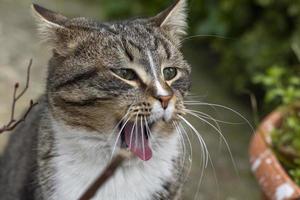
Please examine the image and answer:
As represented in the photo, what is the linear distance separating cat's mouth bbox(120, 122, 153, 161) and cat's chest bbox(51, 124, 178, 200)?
7.0 inches

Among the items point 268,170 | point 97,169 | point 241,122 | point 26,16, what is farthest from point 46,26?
point 26,16

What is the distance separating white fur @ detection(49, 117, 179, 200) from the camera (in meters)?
2.66

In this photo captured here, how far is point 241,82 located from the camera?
5281 millimetres

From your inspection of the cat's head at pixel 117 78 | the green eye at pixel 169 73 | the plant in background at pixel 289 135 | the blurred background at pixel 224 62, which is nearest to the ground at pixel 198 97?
the blurred background at pixel 224 62

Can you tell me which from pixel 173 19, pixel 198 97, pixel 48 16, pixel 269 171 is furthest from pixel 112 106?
pixel 198 97

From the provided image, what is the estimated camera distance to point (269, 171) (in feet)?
11.2

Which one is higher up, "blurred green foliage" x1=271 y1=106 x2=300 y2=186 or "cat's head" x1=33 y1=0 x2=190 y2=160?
"cat's head" x1=33 y1=0 x2=190 y2=160

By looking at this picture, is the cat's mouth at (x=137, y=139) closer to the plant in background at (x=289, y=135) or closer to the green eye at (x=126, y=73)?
the green eye at (x=126, y=73)

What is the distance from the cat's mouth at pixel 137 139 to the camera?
247cm

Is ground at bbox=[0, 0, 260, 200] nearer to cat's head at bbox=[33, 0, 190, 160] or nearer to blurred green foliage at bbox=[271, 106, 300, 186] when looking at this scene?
blurred green foliage at bbox=[271, 106, 300, 186]

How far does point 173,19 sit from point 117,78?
52cm

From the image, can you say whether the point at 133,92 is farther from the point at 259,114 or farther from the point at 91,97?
the point at 259,114

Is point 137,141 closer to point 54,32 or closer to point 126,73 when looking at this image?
point 126,73

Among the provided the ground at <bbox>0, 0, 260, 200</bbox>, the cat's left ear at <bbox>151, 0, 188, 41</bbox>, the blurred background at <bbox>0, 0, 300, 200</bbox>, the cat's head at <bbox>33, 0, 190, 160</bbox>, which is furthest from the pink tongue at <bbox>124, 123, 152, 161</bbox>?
the blurred background at <bbox>0, 0, 300, 200</bbox>
